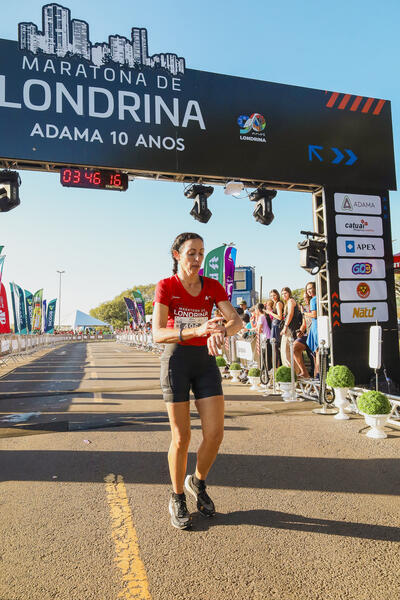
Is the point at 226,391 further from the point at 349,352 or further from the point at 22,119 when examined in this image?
the point at 22,119

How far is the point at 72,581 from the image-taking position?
251 centimetres

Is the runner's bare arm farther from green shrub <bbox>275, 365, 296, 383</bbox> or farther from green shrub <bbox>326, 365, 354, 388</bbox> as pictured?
green shrub <bbox>275, 365, 296, 383</bbox>

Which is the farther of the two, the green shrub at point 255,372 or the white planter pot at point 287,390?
the green shrub at point 255,372

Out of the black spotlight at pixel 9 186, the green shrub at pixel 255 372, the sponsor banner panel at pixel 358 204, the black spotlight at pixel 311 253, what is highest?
the black spotlight at pixel 9 186

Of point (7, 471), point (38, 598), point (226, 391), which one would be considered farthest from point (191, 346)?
point (226, 391)

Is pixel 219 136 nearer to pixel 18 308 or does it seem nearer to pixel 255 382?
pixel 255 382

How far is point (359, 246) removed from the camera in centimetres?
925

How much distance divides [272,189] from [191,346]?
290 inches

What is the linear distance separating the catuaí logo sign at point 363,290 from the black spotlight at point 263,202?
8.28 feet

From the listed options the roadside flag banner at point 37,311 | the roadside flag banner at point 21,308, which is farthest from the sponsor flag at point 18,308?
the roadside flag banner at point 37,311

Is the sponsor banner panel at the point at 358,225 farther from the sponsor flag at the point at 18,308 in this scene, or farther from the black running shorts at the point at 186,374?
the sponsor flag at the point at 18,308

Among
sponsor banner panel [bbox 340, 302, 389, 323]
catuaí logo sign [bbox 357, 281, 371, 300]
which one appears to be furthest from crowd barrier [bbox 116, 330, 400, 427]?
catuaí logo sign [bbox 357, 281, 371, 300]

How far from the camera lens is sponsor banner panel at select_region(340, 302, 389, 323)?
901 cm

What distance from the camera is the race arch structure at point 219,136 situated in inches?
328
